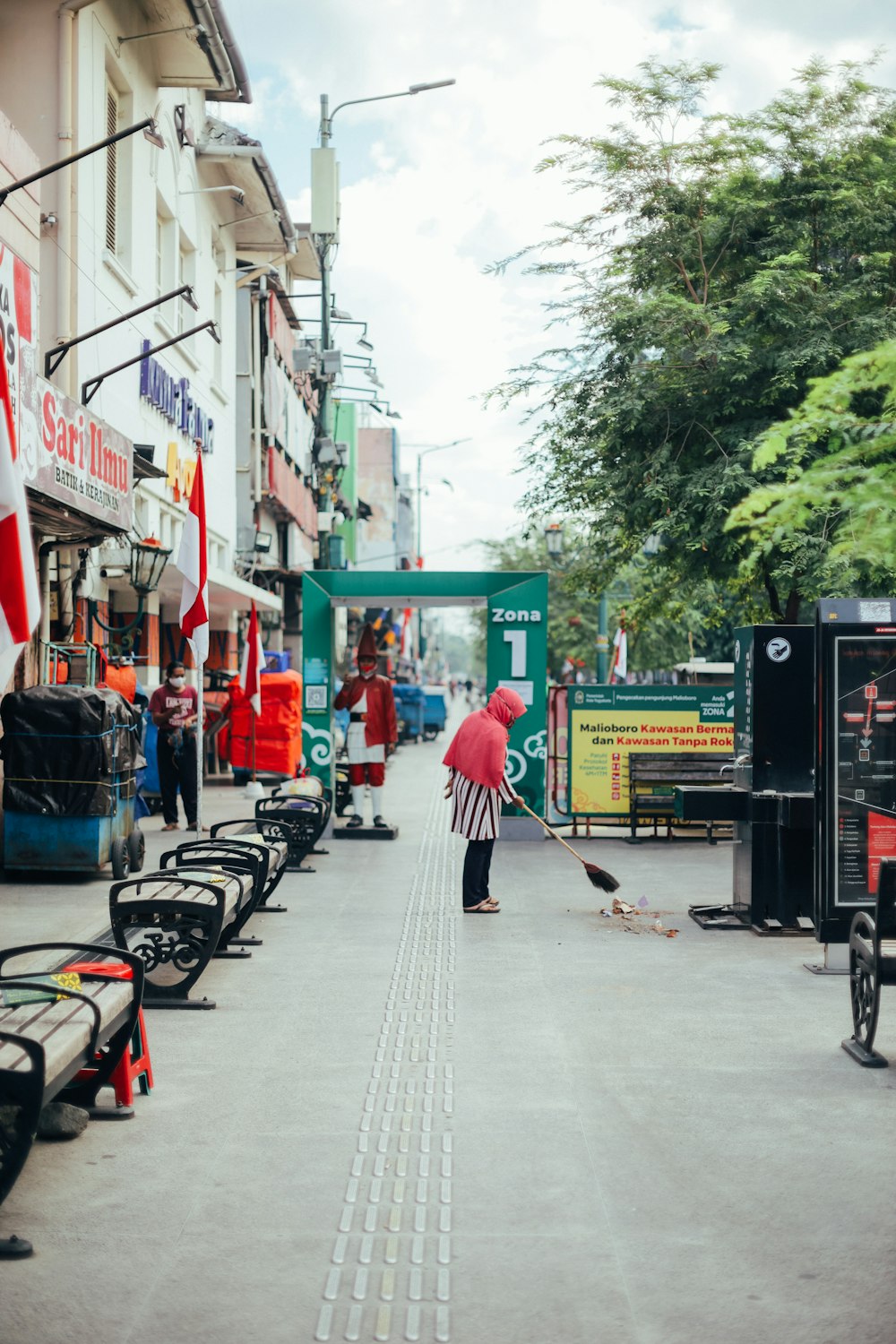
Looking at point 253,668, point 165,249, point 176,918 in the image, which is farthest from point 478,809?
point 165,249

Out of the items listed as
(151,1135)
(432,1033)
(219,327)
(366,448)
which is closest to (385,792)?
(219,327)

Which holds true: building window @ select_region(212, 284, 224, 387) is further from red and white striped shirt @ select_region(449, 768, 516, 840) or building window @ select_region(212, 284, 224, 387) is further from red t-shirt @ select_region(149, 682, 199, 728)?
red and white striped shirt @ select_region(449, 768, 516, 840)

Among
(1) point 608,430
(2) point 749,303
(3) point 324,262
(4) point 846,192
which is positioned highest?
(3) point 324,262

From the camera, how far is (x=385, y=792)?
25.5m

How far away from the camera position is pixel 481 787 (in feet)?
39.2

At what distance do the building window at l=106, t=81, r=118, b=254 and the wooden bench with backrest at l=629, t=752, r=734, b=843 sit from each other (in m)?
8.84

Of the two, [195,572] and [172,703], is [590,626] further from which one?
[195,572]

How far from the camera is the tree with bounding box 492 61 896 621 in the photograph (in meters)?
15.8

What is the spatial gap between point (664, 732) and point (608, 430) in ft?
11.6

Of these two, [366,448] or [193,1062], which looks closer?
[193,1062]

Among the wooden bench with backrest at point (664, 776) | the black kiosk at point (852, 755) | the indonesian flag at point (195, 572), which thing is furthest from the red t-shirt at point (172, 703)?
the black kiosk at point (852, 755)

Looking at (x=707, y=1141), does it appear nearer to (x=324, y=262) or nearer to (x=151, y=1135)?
(x=151, y=1135)

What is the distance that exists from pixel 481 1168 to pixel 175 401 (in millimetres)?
18039

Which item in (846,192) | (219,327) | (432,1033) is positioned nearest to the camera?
(432,1033)
